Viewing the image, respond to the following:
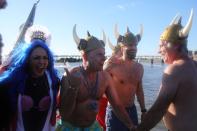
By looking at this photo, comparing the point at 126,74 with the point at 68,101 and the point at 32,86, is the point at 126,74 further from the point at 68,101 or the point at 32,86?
the point at 32,86

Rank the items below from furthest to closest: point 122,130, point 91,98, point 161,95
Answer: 1. point 122,130
2. point 91,98
3. point 161,95

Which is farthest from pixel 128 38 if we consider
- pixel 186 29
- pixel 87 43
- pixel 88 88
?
pixel 186 29

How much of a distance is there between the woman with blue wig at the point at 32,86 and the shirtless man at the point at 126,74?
2.00 meters

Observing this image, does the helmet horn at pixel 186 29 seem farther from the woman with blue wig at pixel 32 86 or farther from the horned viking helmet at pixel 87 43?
the woman with blue wig at pixel 32 86

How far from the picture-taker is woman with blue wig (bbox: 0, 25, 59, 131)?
3984mm

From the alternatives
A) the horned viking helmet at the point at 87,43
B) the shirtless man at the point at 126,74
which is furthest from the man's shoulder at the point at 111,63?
the horned viking helmet at the point at 87,43

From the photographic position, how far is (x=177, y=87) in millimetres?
3918

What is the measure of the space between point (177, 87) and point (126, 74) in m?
2.46

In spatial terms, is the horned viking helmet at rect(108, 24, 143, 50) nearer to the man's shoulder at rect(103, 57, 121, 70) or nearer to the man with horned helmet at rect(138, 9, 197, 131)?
the man's shoulder at rect(103, 57, 121, 70)

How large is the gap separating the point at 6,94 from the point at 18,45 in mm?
914

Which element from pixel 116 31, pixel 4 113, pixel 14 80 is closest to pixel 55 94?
pixel 14 80

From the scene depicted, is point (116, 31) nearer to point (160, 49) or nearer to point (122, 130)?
point (122, 130)

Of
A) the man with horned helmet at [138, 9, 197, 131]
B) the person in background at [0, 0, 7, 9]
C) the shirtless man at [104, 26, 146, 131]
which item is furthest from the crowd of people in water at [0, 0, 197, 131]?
the shirtless man at [104, 26, 146, 131]

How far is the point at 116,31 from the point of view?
660 cm
